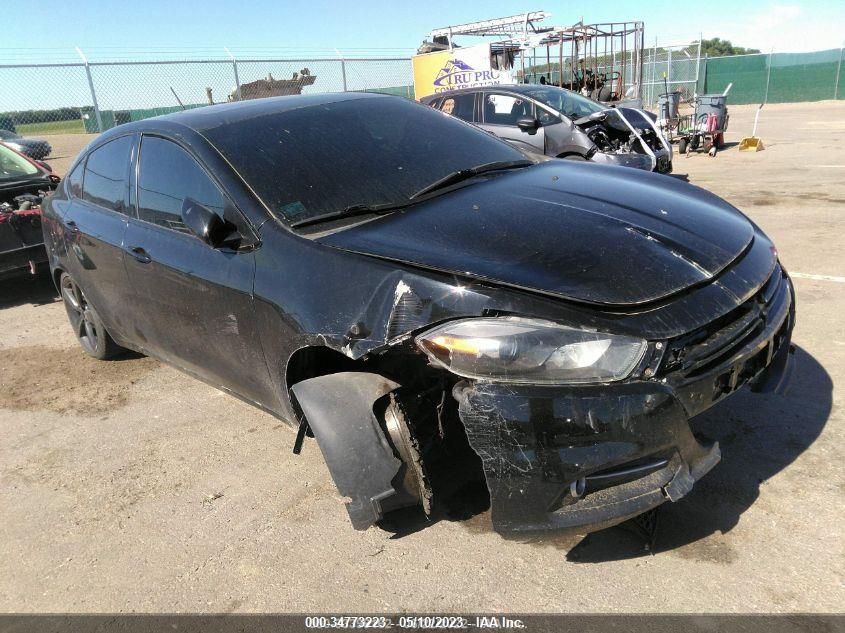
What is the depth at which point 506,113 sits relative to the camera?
9766 mm

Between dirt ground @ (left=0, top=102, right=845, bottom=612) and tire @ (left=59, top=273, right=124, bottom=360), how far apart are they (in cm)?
47

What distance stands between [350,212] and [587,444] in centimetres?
138

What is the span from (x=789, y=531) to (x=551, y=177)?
71.0 inches

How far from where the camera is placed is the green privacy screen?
97.0 ft

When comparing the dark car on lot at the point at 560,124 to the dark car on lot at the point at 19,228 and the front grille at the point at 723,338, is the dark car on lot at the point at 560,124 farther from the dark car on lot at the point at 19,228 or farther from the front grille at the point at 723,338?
the front grille at the point at 723,338

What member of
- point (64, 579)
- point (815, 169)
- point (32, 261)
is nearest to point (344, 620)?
point (64, 579)

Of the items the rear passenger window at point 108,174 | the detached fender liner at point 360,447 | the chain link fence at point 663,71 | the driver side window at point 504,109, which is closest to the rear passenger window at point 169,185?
the rear passenger window at point 108,174

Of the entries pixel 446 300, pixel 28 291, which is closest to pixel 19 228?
pixel 28 291

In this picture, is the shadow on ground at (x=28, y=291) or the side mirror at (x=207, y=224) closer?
the side mirror at (x=207, y=224)

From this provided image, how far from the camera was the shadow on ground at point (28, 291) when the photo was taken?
6.64 m

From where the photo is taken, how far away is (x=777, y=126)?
61.8 ft

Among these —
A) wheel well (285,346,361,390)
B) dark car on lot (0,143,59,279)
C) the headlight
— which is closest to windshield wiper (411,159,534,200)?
wheel well (285,346,361,390)

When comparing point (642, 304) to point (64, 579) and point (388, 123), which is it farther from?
point (64, 579)

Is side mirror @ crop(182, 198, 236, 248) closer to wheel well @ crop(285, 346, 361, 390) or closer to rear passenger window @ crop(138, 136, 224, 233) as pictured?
rear passenger window @ crop(138, 136, 224, 233)
